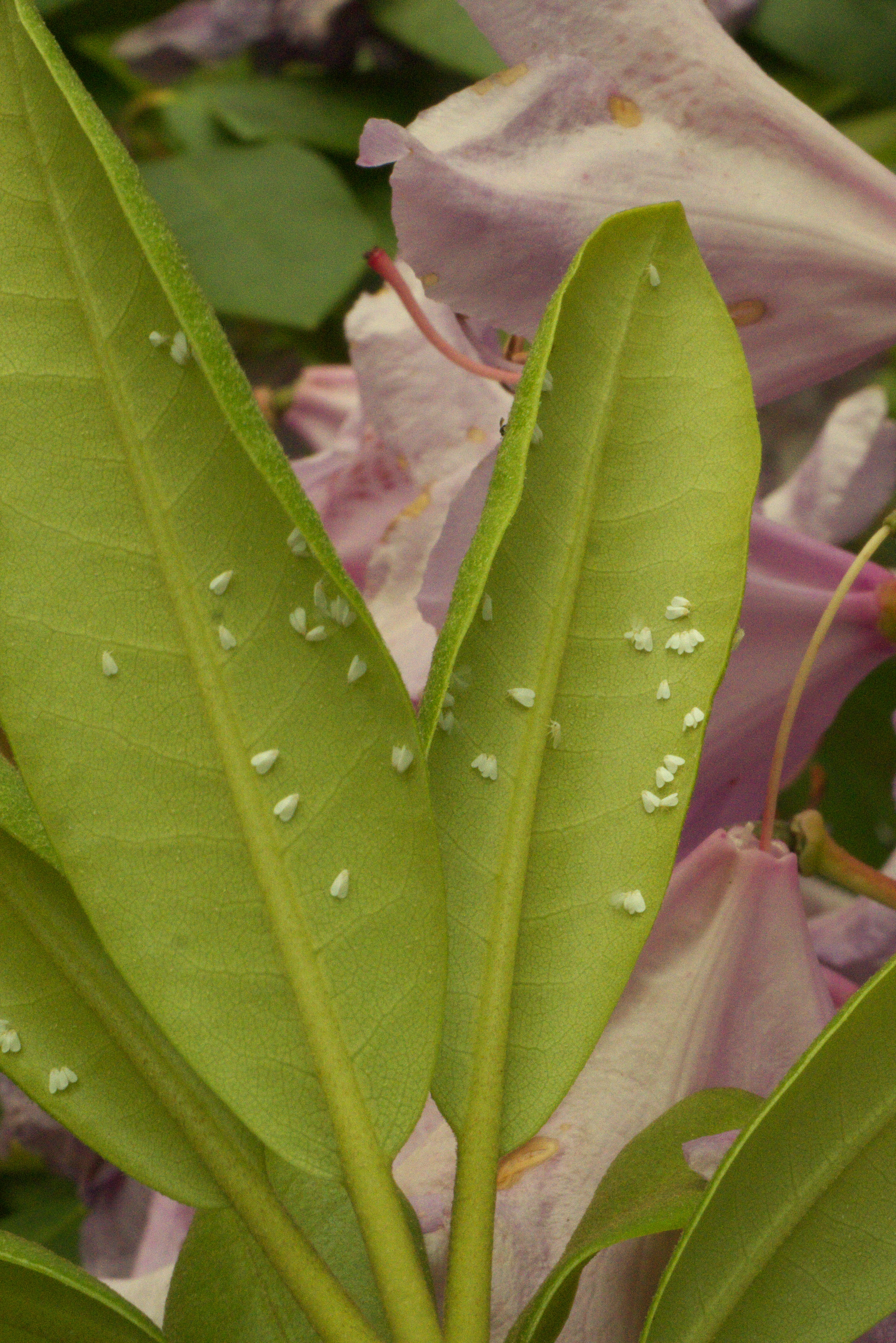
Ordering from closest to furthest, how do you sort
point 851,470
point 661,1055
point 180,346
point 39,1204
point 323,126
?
point 180,346 → point 661,1055 → point 851,470 → point 39,1204 → point 323,126

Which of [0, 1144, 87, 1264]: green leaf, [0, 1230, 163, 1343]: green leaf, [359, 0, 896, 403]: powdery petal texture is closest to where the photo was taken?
[0, 1230, 163, 1343]: green leaf

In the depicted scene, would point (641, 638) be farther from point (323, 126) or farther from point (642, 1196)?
point (323, 126)

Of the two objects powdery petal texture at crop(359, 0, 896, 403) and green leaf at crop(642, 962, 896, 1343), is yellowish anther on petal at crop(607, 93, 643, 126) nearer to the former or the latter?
powdery petal texture at crop(359, 0, 896, 403)

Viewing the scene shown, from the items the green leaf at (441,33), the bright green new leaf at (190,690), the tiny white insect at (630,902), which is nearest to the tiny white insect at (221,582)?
the bright green new leaf at (190,690)

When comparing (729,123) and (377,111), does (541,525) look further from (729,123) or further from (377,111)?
(377,111)

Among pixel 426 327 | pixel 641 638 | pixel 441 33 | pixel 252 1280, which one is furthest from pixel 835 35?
pixel 252 1280

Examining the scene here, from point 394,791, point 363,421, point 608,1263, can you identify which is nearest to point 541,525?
point 394,791

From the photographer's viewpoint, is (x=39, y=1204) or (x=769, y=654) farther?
(x=39, y=1204)

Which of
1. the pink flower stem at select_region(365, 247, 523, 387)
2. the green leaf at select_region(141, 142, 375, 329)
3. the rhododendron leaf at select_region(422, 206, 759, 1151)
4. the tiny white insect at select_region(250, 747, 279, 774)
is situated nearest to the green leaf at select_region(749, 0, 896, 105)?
the green leaf at select_region(141, 142, 375, 329)
